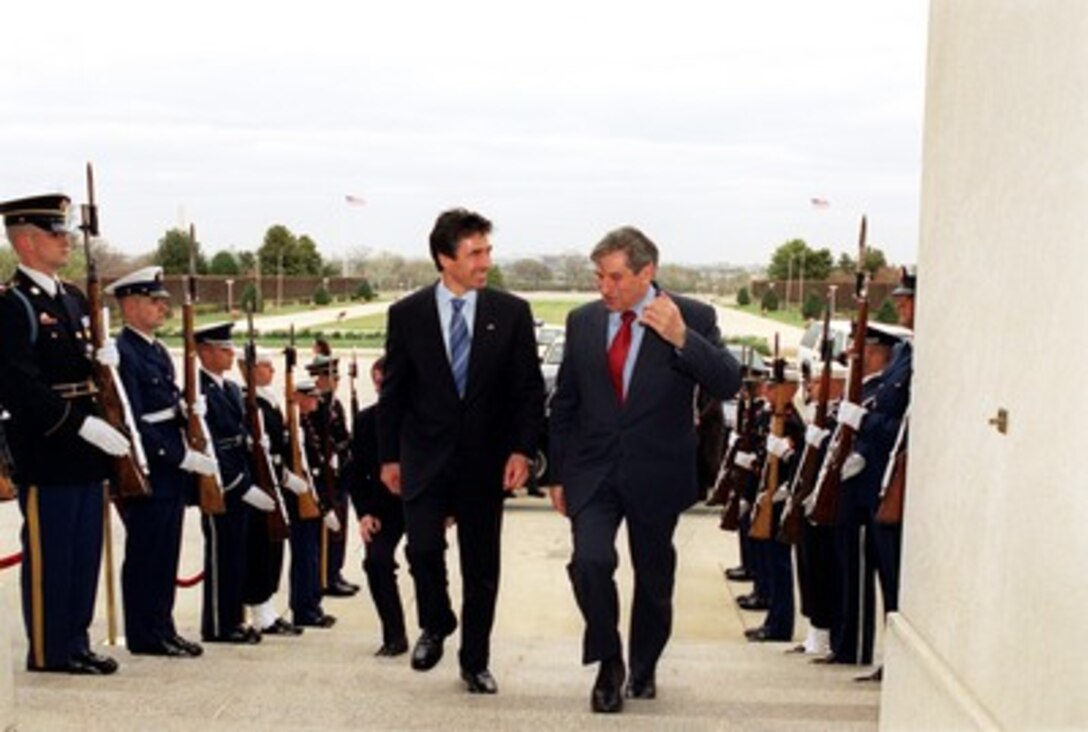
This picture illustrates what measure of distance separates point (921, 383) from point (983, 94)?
0.81m

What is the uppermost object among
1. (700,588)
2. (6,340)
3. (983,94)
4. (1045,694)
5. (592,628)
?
(983,94)

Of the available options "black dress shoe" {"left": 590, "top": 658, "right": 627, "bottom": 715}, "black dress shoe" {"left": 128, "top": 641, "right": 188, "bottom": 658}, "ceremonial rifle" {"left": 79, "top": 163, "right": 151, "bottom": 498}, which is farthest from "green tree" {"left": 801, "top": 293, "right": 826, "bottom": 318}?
"black dress shoe" {"left": 590, "top": 658, "right": 627, "bottom": 715}

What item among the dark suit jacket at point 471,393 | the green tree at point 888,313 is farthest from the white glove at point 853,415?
the green tree at point 888,313

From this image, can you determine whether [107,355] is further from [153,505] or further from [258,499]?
[258,499]

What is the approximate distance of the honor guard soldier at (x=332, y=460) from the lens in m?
8.00

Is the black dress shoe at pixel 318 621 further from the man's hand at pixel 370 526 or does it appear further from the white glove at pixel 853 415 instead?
the white glove at pixel 853 415

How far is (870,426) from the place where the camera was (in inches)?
213

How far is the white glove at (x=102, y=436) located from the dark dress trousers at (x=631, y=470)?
1.79 meters

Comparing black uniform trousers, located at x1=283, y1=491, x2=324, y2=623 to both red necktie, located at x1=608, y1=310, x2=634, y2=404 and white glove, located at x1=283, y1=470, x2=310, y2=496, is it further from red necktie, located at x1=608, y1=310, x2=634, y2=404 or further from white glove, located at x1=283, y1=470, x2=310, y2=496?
red necktie, located at x1=608, y1=310, x2=634, y2=404

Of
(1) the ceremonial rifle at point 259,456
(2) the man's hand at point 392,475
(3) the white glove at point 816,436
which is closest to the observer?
(2) the man's hand at point 392,475

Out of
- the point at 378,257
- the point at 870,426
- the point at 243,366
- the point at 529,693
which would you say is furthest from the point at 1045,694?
the point at 378,257

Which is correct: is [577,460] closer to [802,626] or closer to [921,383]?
[921,383]

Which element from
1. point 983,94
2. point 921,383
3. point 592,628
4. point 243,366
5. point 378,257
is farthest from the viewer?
point 378,257

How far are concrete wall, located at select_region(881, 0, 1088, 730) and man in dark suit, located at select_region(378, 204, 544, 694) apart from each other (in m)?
1.61
